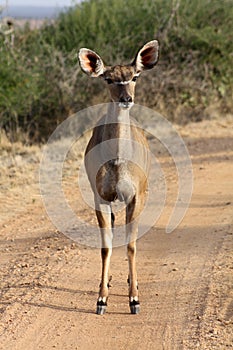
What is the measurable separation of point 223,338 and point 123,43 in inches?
453

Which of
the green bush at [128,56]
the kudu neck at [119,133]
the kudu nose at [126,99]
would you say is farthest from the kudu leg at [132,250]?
the green bush at [128,56]

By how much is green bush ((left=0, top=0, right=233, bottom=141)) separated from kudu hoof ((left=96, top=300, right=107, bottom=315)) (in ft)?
28.7

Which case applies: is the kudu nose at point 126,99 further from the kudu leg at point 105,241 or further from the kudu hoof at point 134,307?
the kudu hoof at point 134,307

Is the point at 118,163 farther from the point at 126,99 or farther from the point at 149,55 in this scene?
the point at 149,55

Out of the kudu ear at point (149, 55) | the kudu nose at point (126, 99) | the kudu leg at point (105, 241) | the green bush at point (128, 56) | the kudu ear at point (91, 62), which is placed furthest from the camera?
the green bush at point (128, 56)

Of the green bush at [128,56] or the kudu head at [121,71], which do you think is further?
the green bush at [128,56]

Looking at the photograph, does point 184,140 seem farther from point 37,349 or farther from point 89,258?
point 37,349

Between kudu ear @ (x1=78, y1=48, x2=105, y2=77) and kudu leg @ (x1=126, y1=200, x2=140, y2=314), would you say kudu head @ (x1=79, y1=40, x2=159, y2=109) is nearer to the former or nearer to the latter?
kudu ear @ (x1=78, y1=48, x2=105, y2=77)

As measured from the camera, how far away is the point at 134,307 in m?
6.20

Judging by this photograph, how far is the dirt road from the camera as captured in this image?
564cm

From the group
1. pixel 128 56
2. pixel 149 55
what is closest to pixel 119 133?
pixel 149 55

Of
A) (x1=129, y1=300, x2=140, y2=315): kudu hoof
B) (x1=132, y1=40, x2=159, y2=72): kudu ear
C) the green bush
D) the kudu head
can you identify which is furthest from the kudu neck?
the green bush

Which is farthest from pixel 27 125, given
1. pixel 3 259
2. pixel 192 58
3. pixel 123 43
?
pixel 3 259

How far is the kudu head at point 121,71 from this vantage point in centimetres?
611
